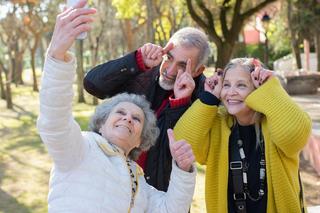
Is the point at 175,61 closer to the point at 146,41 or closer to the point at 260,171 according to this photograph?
the point at 260,171

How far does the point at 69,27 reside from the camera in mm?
1804

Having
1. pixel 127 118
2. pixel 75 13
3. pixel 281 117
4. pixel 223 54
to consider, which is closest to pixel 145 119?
pixel 127 118

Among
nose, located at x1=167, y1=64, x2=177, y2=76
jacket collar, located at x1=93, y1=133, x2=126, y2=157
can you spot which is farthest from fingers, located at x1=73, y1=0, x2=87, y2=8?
nose, located at x1=167, y1=64, x2=177, y2=76

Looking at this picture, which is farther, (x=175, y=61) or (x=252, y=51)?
(x=252, y=51)

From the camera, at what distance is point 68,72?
1.87 metres

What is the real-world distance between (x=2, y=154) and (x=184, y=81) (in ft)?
28.4

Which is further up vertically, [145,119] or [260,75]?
[260,75]

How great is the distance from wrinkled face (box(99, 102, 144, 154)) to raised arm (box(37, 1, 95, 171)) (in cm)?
27

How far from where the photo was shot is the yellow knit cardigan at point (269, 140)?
2.41 m

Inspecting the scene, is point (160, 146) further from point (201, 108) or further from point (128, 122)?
point (128, 122)

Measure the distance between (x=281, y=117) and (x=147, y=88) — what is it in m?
0.86

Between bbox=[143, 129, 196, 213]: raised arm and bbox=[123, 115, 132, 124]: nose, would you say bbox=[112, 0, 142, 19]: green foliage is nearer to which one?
bbox=[123, 115, 132, 124]: nose

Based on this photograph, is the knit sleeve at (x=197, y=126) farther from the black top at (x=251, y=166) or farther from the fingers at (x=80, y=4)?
the fingers at (x=80, y=4)

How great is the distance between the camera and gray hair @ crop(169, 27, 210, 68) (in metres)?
2.82
